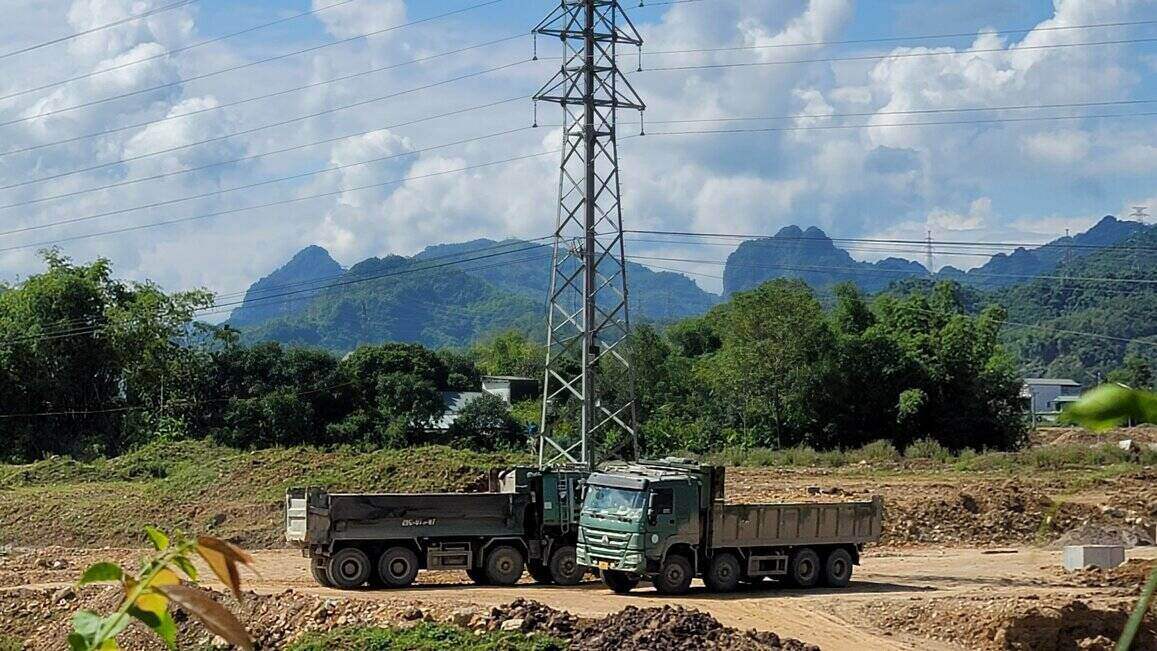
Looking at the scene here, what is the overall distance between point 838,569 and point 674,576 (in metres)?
3.60

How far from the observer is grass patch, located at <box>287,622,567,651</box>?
19.2m

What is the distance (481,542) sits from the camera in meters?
25.6

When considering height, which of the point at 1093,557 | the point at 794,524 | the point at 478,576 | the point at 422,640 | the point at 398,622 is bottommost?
the point at 422,640

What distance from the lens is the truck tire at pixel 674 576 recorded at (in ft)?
80.9

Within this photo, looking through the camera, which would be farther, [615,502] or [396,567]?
[396,567]

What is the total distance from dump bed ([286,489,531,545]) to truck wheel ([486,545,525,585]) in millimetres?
310

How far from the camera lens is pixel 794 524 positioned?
25969 mm

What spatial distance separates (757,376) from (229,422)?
886 inches

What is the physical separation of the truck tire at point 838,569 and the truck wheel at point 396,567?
763 cm

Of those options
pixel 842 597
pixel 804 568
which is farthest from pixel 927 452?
pixel 842 597

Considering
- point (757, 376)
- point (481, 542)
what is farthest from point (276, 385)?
point (481, 542)

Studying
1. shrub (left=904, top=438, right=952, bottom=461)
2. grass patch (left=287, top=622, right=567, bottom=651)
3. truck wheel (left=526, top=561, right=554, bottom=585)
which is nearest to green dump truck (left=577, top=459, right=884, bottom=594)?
truck wheel (left=526, top=561, right=554, bottom=585)

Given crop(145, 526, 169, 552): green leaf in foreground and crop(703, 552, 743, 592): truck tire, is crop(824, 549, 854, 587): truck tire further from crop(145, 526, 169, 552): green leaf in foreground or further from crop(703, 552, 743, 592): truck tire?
crop(145, 526, 169, 552): green leaf in foreground

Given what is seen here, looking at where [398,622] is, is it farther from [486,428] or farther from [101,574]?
[486,428]
